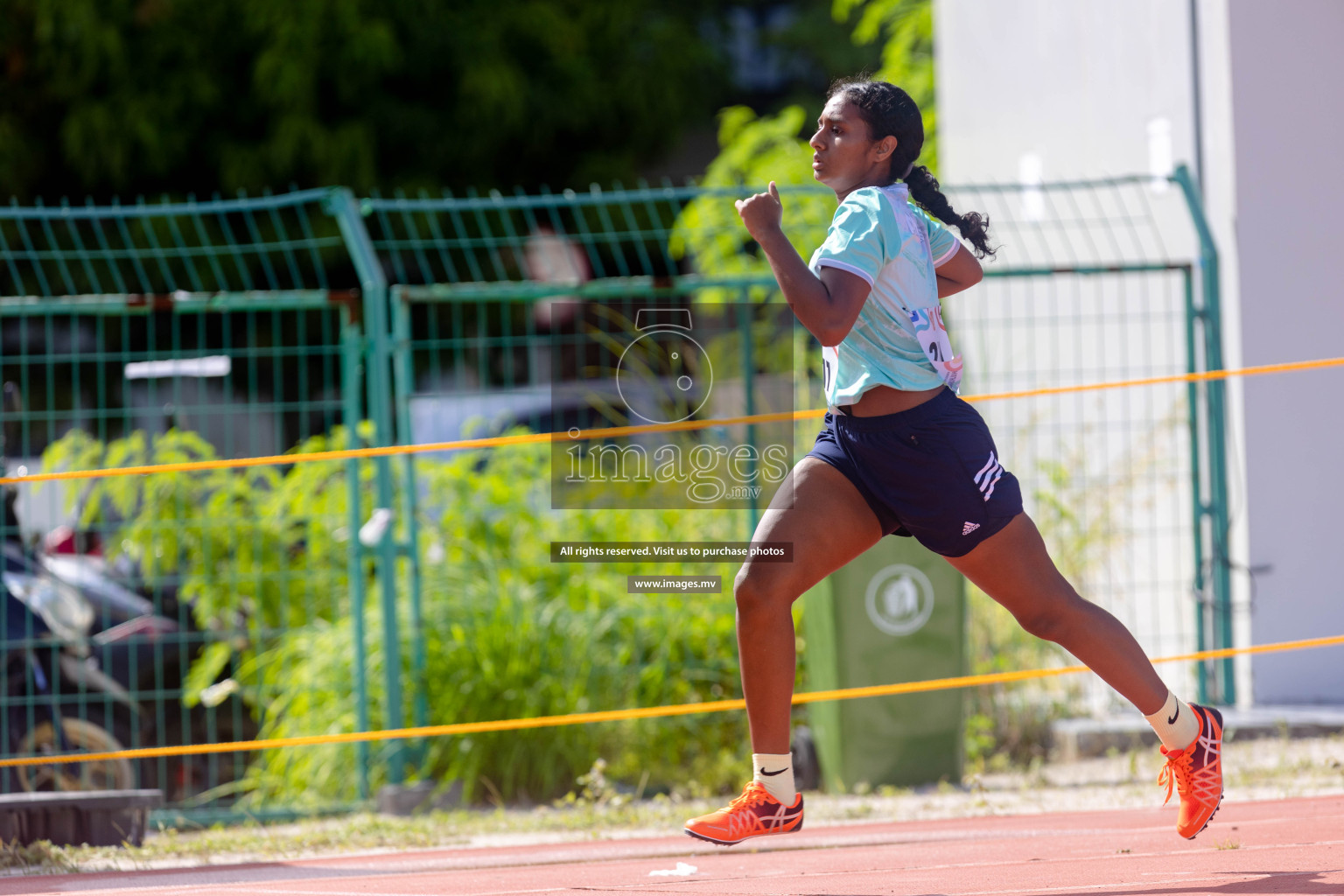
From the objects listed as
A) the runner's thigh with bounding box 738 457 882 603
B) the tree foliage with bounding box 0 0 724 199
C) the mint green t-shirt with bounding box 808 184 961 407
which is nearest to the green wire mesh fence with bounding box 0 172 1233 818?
the mint green t-shirt with bounding box 808 184 961 407

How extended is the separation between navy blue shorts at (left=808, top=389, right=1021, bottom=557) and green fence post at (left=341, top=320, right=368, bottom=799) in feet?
9.34

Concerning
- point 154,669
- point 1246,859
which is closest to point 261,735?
point 154,669

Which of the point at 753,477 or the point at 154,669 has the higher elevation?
the point at 753,477

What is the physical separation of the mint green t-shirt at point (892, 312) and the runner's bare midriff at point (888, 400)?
0.02 meters

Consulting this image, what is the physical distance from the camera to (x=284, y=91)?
1645 centimetres

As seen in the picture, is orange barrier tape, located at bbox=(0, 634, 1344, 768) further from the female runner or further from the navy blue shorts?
the navy blue shorts

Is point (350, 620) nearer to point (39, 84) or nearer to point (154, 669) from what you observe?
point (154, 669)

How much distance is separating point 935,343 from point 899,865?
146 cm

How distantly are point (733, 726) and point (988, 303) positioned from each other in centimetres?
384

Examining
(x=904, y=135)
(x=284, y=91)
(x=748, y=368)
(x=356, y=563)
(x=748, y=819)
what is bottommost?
(x=748, y=819)

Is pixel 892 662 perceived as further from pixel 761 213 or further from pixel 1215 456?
pixel 761 213

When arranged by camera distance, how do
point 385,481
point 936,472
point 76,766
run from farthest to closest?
point 76,766 < point 385,481 < point 936,472

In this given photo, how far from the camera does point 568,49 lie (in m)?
18.4

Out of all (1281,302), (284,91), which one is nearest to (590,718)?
(1281,302)
